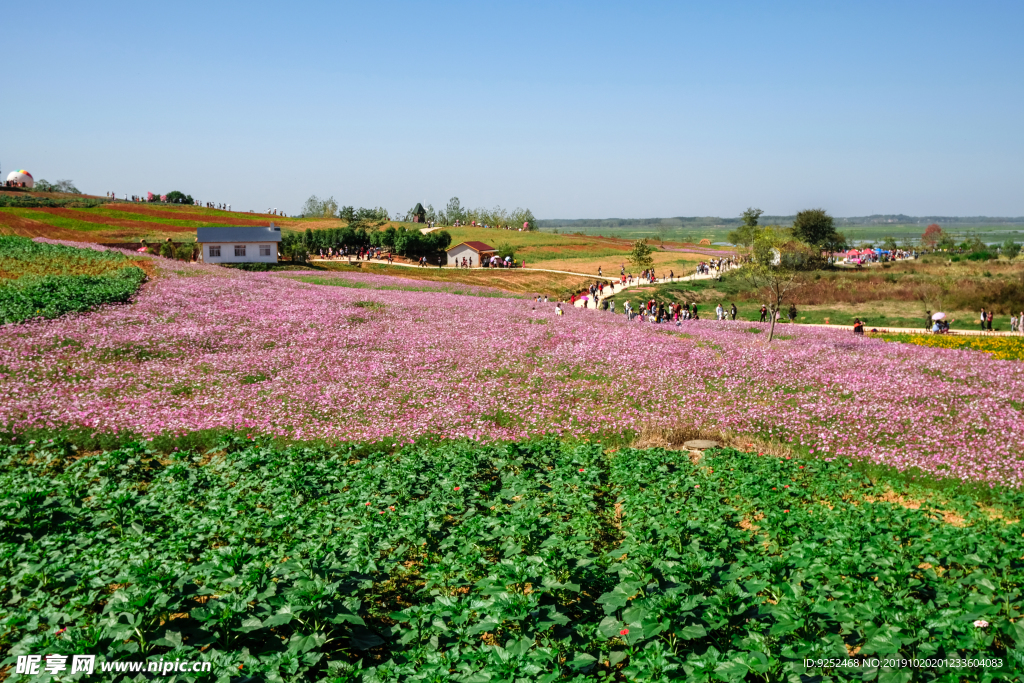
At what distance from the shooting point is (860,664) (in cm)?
624

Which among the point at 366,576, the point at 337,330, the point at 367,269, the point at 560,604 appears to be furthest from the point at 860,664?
the point at 367,269

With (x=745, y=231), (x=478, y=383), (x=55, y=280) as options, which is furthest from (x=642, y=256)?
(x=55, y=280)

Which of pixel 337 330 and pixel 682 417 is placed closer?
pixel 682 417

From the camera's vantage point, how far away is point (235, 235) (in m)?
69.8

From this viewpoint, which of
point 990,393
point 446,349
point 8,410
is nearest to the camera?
point 8,410

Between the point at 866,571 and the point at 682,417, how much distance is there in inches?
353

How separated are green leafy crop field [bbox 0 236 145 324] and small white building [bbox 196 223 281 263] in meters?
28.5

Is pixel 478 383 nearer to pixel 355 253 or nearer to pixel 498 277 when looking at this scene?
pixel 498 277

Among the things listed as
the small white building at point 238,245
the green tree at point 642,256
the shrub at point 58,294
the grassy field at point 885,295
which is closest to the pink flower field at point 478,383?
the shrub at point 58,294

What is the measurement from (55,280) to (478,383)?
21397 millimetres

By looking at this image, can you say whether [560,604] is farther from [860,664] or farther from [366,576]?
[860,664]

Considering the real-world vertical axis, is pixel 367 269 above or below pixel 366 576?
above

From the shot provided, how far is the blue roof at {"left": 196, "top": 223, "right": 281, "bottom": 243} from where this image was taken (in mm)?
68438

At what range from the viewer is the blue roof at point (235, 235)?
6844 centimetres
